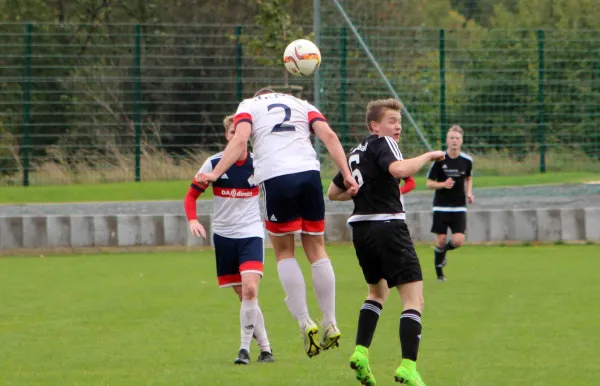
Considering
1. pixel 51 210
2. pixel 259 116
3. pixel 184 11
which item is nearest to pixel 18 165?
pixel 51 210

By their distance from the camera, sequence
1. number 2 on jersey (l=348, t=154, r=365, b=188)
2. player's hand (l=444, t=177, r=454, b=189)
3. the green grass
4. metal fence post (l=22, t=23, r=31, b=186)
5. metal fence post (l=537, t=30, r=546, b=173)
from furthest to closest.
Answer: metal fence post (l=537, t=30, r=546, b=173) → metal fence post (l=22, t=23, r=31, b=186) → the green grass → player's hand (l=444, t=177, r=454, b=189) → number 2 on jersey (l=348, t=154, r=365, b=188)

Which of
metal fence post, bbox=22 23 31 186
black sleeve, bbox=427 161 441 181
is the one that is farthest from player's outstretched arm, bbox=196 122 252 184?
metal fence post, bbox=22 23 31 186

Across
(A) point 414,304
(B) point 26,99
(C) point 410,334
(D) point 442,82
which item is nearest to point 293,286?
(A) point 414,304

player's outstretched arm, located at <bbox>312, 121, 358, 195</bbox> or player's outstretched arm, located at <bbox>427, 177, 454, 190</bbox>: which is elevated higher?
player's outstretched arm, located at <bbox>312, 121, 358, 195</bbox>

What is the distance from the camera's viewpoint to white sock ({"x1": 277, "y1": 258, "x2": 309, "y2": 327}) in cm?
933

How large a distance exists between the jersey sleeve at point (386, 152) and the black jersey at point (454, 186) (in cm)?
867

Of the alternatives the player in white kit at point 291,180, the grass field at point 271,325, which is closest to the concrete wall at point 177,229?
the grass field at point 271,325

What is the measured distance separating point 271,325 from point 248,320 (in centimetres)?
230

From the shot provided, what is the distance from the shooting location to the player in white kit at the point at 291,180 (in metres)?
9.04

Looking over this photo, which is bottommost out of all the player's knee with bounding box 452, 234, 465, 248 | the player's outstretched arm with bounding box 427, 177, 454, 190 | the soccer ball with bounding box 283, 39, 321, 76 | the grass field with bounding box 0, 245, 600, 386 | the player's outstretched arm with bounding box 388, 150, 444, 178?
the grass field with bounding box 0, 245, 600, 386

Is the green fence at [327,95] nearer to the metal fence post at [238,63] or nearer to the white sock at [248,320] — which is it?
the metal fence post at [238,63]

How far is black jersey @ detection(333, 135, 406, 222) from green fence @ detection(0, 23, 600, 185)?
14.6 m

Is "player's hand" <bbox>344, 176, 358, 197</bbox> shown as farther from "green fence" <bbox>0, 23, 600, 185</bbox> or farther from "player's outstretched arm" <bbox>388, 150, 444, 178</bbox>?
"green fence" <bbox>0, 23, 600, 185</bbox>

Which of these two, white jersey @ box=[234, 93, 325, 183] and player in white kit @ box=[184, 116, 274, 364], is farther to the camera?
player in white kit @ box=[184, 116, 274, 364]
